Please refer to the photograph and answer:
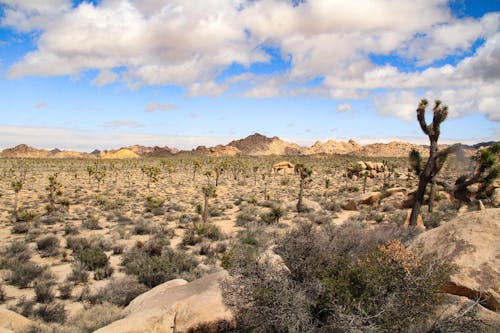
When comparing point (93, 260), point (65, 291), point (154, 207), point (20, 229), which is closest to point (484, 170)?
point (65, 291)

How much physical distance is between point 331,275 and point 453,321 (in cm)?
185

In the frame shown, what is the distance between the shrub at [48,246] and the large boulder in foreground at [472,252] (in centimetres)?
1405

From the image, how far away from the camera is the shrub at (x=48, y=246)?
14.6 meters

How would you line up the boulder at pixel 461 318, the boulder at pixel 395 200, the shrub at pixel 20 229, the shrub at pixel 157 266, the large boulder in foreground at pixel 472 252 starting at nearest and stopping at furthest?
the boulder at pixel 461 318 → the large boulder in foreground at pixel 472 252 → the shrub at pixel 157 266 → the shrub at pixel 20 229 → the boulder at pixel 395 200

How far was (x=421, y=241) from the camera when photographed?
828cm

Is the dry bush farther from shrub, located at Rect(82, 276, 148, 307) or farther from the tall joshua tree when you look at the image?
the tall joshua tree

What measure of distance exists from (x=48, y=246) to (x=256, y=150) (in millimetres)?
164159

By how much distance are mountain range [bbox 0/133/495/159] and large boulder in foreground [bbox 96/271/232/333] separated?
14702cm

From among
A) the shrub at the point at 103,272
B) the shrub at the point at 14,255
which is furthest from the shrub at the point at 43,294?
the shrub at the point at 14,255

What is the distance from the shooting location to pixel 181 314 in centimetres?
695

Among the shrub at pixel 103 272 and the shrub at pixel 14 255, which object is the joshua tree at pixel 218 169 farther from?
the shrub at pixel 103 272

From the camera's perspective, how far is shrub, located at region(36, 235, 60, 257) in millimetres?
14641

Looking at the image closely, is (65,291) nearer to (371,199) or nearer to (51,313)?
(51,313)

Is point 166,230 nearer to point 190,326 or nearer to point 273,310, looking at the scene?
point 190,326
